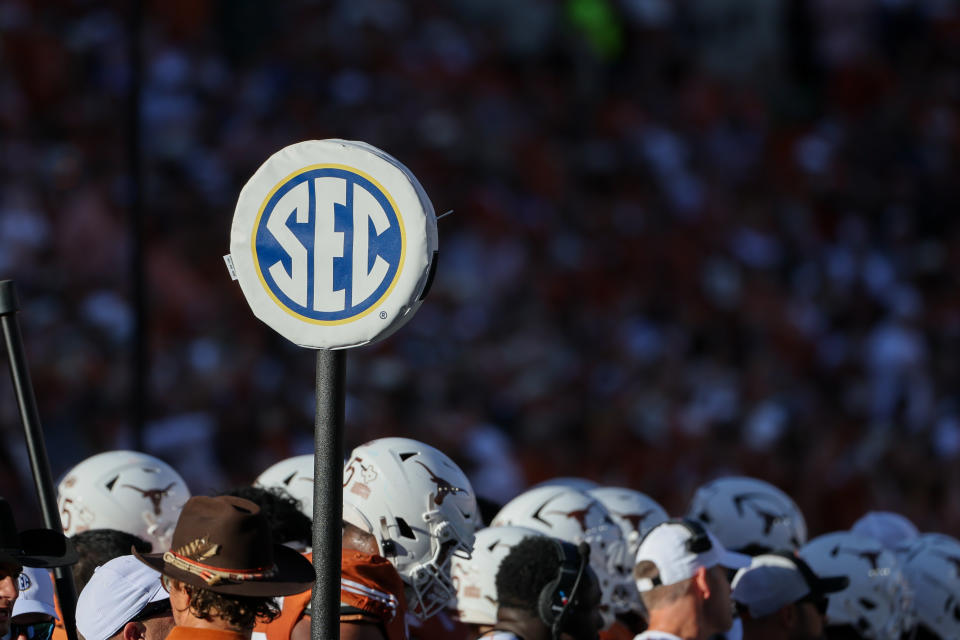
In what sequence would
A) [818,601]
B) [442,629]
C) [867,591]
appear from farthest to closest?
1. [867,591]
2. [818,601]
3. [442,629]

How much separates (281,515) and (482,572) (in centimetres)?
67

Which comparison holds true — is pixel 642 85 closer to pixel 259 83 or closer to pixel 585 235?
pixel 585 235

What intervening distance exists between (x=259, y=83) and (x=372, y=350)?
11.1ft

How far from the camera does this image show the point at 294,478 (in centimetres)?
541

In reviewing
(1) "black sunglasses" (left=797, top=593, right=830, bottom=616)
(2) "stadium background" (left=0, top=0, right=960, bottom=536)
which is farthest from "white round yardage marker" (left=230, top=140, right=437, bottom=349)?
(2) "stadium background" (left=0, top=0, right=960, bottom=536)

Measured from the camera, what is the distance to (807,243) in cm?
1605

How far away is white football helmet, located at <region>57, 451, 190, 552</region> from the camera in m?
5.30

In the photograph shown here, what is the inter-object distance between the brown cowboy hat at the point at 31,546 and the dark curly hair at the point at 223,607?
46 centimetres

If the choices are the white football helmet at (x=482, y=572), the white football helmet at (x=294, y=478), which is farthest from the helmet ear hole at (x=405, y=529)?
the white football helmet at (x=294, y=478)

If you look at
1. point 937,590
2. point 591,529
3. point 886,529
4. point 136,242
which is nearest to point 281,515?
point 591,529

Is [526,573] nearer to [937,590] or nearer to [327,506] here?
[327,506]

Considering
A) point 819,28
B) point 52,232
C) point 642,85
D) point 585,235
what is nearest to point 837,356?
point 585,235

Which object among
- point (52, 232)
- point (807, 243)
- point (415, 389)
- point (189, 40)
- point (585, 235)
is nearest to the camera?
point (52, 232)

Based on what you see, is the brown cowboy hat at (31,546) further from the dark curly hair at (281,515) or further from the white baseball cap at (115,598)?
the dark curly hair at (281,515)
